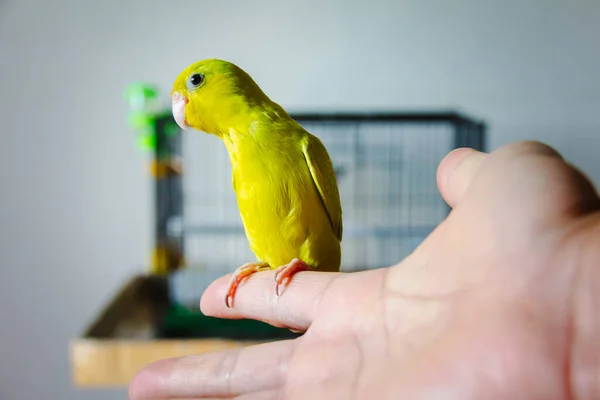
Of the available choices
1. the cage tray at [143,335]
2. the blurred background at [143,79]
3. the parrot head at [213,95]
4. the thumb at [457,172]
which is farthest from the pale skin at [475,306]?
the blurred background at [143,79]

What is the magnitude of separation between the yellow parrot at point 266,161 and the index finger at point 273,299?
1 cm

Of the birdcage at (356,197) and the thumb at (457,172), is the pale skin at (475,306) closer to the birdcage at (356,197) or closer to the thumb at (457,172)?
the thumb at (457,172)

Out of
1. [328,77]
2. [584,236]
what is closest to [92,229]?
[328,77]

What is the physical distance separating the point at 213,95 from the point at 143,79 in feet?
3.05

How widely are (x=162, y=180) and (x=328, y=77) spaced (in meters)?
0.50

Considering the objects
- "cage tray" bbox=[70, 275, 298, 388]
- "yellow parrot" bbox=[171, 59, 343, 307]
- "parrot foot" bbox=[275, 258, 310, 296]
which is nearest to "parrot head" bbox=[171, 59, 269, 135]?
"yellow parrot" bbox=[171, 59, 343, 307]

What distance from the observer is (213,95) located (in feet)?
1.43

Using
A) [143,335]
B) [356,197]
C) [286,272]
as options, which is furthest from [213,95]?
[356,197]

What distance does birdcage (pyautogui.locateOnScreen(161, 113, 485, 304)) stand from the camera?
134 cm

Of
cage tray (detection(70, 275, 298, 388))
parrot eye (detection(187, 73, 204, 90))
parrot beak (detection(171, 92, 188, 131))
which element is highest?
parrot eye (detection(187, 73, 204, 90))

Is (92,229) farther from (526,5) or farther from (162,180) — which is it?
(526,5)

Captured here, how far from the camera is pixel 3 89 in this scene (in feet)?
5.52

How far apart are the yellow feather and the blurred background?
561 millimetres

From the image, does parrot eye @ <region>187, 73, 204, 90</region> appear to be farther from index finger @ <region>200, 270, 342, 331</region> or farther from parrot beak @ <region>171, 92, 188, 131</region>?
index finger @ <region>200, 270, 342, 331</region>
